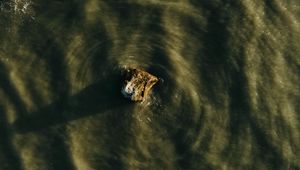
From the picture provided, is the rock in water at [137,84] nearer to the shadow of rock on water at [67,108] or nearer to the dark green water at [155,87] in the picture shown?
the dark green water at [155,87]

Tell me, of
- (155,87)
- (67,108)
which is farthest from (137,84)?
(67,108)

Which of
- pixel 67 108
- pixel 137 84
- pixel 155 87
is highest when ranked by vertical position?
pixel 137 84

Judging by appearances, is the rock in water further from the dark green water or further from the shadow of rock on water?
the shadow of rock on water

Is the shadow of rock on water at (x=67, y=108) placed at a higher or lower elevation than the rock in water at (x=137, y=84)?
lower

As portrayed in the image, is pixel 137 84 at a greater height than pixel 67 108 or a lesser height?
greater

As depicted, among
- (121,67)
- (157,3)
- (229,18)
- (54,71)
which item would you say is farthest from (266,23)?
(54,71)

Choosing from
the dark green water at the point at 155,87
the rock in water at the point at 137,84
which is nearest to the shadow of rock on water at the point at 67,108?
the dark green water at the point at 155,87

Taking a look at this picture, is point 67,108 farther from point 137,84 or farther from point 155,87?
point 155,87
